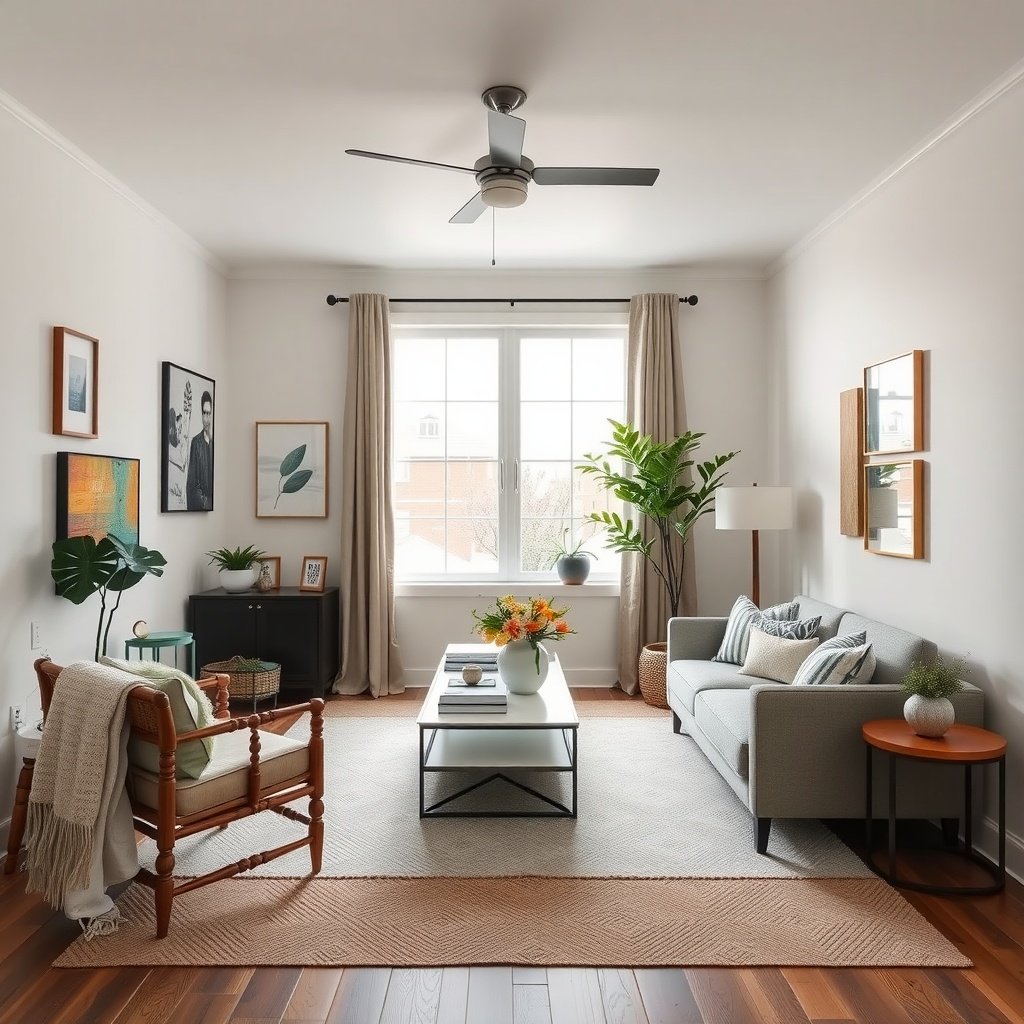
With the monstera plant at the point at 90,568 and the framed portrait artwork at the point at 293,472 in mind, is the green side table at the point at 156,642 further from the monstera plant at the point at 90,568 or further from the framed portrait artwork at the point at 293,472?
the framed portrait artwork at the point at 293,472

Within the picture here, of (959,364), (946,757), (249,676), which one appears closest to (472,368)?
(249,676)

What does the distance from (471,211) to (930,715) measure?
2.75 metres

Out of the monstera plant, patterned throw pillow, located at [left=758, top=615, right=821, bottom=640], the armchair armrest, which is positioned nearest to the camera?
the monstera plant

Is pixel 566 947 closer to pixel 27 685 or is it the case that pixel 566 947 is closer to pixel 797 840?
pixel 797 840

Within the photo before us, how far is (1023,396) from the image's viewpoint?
287 cm

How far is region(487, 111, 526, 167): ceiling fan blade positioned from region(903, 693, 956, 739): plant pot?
2.44m

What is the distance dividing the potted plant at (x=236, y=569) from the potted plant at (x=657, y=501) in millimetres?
2238

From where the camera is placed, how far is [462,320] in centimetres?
570

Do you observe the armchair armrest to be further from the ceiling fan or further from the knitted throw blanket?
the knitted throw blanket

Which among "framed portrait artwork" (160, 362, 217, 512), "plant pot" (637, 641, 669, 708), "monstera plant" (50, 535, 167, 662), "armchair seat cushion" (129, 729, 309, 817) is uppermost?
"framed portrait artwork" (160, 362, 217, 512)

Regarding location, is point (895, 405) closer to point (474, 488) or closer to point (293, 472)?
point (474, 488)

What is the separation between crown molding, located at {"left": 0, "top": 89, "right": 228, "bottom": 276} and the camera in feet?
10.5

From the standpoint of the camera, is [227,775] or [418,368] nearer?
[227,775]

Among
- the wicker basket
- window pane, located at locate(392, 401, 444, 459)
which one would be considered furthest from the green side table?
window pane, located at locate(392, 401, 444, 459)
